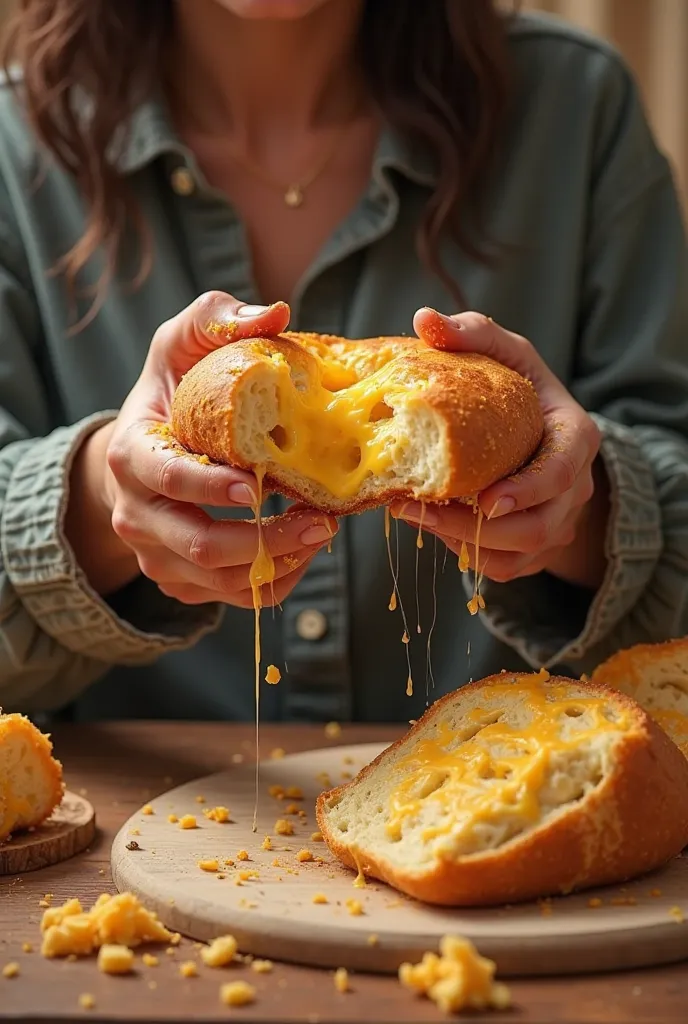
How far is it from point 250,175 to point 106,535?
34.6 inches

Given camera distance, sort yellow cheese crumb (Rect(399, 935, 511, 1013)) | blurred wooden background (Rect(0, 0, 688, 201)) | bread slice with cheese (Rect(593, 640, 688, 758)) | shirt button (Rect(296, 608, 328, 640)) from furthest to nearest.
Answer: blurred wooden background (Rect(0, 0, 688, 201)), shirt button (Rect(296, 608, 328, 640)), bread slice with cheese (Rect(593, 640, 688, 758)), yellow cheese crumb (Rect(399, 935, 511, 1013))

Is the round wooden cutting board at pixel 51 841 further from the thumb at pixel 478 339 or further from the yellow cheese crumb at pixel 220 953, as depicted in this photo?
the thumb at pixel 478 339

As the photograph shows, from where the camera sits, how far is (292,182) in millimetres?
2398

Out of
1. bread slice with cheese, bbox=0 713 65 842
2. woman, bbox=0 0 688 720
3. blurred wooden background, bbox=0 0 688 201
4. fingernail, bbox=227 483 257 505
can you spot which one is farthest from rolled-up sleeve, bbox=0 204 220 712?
blurred wooden background, bbox=0 0 688 201

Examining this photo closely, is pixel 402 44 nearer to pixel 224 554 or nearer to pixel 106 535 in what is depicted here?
pixel 106 535

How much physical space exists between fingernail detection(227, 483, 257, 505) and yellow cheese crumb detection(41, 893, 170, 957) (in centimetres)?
43

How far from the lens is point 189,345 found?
5.16 ft

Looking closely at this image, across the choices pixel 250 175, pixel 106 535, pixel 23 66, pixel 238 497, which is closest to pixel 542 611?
pixel 106 535

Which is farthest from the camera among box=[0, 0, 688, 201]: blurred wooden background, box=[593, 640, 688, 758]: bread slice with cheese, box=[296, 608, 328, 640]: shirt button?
box=[0, 0, 688, 201]: blurred wooden background

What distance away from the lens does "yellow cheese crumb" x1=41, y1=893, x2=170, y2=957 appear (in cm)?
121

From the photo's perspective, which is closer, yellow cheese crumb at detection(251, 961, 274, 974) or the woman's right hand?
yellow cheese crumb at detection(251, 961, 274, 974)

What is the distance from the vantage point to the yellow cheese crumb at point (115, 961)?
1.16 meters

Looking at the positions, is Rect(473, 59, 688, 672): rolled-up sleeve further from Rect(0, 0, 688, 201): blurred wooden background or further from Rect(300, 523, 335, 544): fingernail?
Rect(0, 0, 688, 201): blurred wooden background

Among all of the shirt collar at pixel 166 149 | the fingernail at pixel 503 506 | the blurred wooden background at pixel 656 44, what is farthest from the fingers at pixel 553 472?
the blurred wooden background at pixel 656 44
